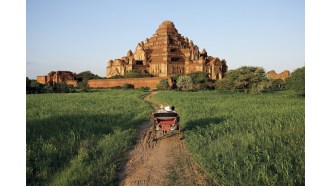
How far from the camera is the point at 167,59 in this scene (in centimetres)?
7919

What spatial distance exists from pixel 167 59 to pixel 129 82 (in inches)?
655

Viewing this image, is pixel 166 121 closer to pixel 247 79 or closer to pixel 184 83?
pixel 247 79

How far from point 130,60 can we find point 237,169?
78299mm

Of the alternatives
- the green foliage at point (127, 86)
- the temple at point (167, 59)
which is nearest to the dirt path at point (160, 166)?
the green foliage at point (127, 86)

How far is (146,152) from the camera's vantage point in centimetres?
842

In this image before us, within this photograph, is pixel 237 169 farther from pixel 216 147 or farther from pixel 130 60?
pixel 130 60

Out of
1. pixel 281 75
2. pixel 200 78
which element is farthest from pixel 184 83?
pixel 281 75

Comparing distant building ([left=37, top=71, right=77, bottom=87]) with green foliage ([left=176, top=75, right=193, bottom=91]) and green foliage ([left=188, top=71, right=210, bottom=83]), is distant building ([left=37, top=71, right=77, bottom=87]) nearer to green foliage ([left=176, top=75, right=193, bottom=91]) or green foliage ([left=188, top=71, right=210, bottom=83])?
green foliage ([left=188, top=71, right=210, bottom=83])

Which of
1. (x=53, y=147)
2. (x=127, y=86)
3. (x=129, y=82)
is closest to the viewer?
(x=53, y=147)
